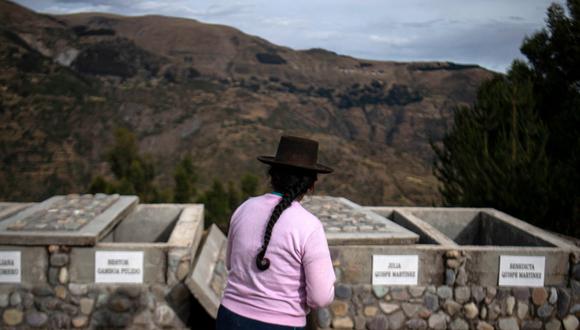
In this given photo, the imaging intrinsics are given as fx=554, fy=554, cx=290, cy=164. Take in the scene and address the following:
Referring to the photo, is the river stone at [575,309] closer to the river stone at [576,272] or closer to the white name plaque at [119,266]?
the river stone at [576,272]

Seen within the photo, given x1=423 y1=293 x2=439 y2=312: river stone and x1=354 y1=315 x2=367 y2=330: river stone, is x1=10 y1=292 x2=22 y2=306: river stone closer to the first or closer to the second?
x1=354 y1=315 x2=367 y2=330: river stone

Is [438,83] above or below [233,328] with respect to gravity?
above

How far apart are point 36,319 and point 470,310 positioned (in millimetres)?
3973

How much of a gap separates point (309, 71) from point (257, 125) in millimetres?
47047

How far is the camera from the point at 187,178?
1733 centimetres

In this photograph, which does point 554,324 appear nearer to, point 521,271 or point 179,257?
point 521,271

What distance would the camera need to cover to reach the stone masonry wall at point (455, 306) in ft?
16.7

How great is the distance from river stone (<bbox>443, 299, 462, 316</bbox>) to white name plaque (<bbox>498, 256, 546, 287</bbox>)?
0.45 metres

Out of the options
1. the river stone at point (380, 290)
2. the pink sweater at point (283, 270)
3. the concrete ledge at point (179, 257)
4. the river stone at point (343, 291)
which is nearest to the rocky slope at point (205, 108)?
the river stone at point (380, 290)

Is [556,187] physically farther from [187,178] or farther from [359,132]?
[359,132]

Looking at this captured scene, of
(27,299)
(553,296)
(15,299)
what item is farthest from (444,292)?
(15,299)

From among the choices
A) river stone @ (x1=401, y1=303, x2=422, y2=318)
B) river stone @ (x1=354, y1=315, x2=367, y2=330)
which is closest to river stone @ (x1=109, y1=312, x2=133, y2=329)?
river stone @ (x1=354, y1=315, x2=367, y2=330)

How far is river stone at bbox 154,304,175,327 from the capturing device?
5020 millimetres

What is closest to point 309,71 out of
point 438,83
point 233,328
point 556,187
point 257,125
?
point 438,83
